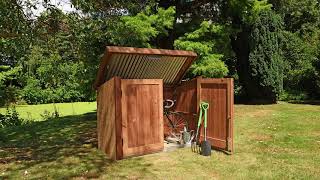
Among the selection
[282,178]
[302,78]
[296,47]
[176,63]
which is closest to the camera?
[282,178]

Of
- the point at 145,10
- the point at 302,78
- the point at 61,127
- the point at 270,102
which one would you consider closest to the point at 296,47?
the point at 302,78

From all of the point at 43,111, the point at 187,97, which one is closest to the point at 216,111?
the point at 187,97

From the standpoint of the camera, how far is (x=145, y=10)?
38.5 feet

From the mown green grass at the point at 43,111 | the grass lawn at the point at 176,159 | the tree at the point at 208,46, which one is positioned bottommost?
the grass lawn at the point at 176,159

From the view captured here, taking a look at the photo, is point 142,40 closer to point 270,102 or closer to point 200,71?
point 200,71

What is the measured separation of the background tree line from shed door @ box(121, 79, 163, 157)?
2.00m

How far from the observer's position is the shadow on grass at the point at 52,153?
561 cm

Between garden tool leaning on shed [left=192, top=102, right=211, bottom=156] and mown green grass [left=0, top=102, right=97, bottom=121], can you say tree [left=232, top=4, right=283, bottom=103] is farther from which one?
garden tool leaning on shed [left=192, top=102, right=211, bottom=156]

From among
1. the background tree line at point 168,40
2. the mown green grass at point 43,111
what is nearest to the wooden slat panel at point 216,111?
the background tree line at point 168,40

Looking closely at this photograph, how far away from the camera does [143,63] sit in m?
7.03

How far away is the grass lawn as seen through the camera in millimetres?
5441

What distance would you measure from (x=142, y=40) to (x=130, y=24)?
2.37 ft

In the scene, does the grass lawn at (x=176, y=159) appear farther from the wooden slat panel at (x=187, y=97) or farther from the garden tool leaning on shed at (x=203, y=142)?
the wooden slat panel at (x=187, y=97)

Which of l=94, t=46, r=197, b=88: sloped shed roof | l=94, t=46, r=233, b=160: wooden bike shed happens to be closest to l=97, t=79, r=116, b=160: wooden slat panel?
l=94, t=46, r=233, b=160: wooden bike shed
